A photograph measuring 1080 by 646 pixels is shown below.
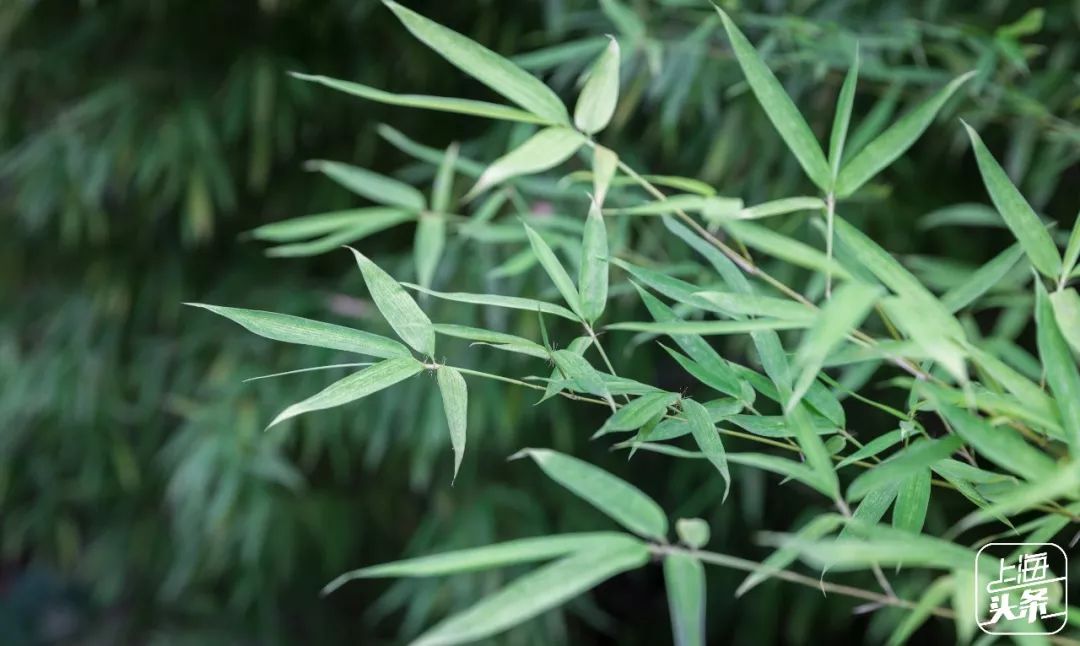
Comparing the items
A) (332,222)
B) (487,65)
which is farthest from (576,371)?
(332,222)

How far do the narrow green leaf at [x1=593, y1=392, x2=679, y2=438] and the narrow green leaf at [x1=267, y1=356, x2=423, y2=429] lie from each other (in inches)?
2.9

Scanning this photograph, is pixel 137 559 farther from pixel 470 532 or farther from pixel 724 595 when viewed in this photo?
pixel 724 595

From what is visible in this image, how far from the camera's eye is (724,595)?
49.7 inches

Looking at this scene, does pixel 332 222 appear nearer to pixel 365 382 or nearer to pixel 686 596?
pixel 365 382

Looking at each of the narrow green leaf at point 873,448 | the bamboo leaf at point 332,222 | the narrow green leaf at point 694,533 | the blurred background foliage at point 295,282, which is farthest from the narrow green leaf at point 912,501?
the blurred background foliage at point 295,282

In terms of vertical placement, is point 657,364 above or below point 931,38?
below

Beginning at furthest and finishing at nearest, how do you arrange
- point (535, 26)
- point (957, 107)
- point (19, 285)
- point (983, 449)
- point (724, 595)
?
point (19, 285) < point (724, 595) < point (535, 26) < point (957, 107) < point (983, 449)

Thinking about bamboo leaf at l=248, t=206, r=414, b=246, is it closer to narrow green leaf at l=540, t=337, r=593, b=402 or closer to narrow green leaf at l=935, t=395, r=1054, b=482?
narrow green leaf at l=540, t=337, r=593, b=402

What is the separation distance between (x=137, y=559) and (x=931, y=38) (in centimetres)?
125

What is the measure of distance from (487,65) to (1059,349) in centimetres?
23

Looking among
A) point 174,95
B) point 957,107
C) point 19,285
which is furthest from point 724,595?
point 19,285

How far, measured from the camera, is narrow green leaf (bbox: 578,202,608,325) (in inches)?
14.5

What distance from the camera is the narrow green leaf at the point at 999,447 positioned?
0.28m

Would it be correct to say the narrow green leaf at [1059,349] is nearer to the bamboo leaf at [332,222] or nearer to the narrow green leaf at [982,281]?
the narrow green leaf at [982,281]
